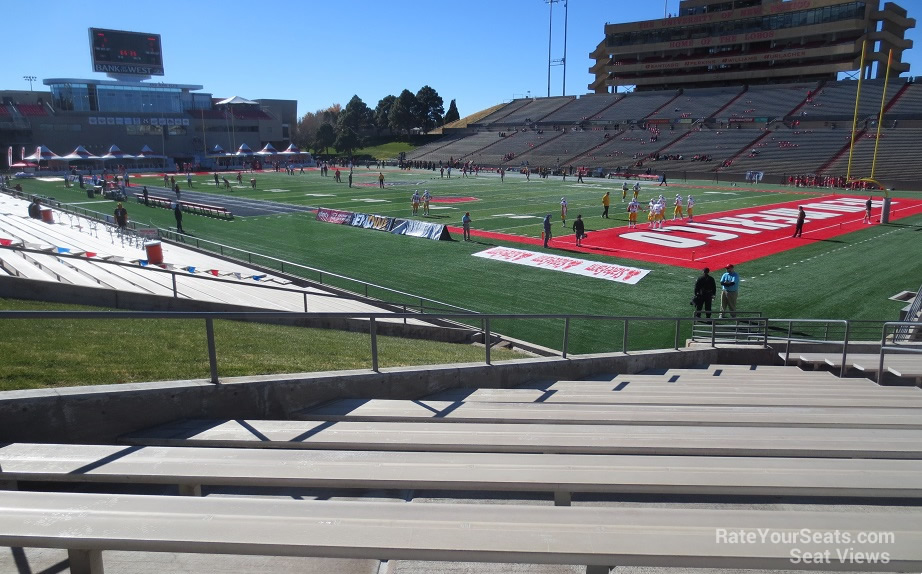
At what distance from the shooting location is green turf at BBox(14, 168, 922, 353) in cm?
1586

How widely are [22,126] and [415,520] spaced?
9145 cm

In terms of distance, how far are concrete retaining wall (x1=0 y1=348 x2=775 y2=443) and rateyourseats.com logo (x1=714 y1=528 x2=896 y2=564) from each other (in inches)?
139

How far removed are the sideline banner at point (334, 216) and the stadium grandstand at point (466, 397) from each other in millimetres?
159

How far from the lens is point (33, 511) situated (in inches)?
90.6

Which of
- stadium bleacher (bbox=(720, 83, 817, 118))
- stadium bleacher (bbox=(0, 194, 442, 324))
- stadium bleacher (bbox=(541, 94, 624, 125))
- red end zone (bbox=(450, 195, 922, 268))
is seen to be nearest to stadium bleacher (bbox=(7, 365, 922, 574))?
stadium bleacher (bbox=(0, 194, 442, 324))

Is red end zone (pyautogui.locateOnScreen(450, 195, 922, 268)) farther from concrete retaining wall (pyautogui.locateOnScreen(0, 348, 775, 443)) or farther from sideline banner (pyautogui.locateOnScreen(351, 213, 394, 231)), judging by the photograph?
concrete retaining wall (pyautogui.locateOnScreen(0, 348, 775, 443))

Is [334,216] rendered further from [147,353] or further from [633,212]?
[147,353]

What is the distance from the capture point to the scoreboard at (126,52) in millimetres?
81750

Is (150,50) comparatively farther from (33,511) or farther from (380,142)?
(33,511)

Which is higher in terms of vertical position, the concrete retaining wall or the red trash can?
the concrete retaining wall

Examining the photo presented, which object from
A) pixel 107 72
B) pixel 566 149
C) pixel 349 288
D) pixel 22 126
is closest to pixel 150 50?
pixel 107 72

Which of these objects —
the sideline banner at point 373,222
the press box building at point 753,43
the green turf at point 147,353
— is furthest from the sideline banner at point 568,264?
the press box building at point 753,43

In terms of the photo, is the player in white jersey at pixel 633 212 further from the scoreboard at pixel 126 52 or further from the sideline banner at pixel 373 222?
the scoreboard at pixel 126 52

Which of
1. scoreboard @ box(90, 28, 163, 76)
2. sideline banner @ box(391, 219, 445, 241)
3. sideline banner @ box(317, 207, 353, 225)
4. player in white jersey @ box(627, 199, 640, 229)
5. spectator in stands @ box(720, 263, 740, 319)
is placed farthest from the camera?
scoreboard @ box(90, 28, 163, 76)
